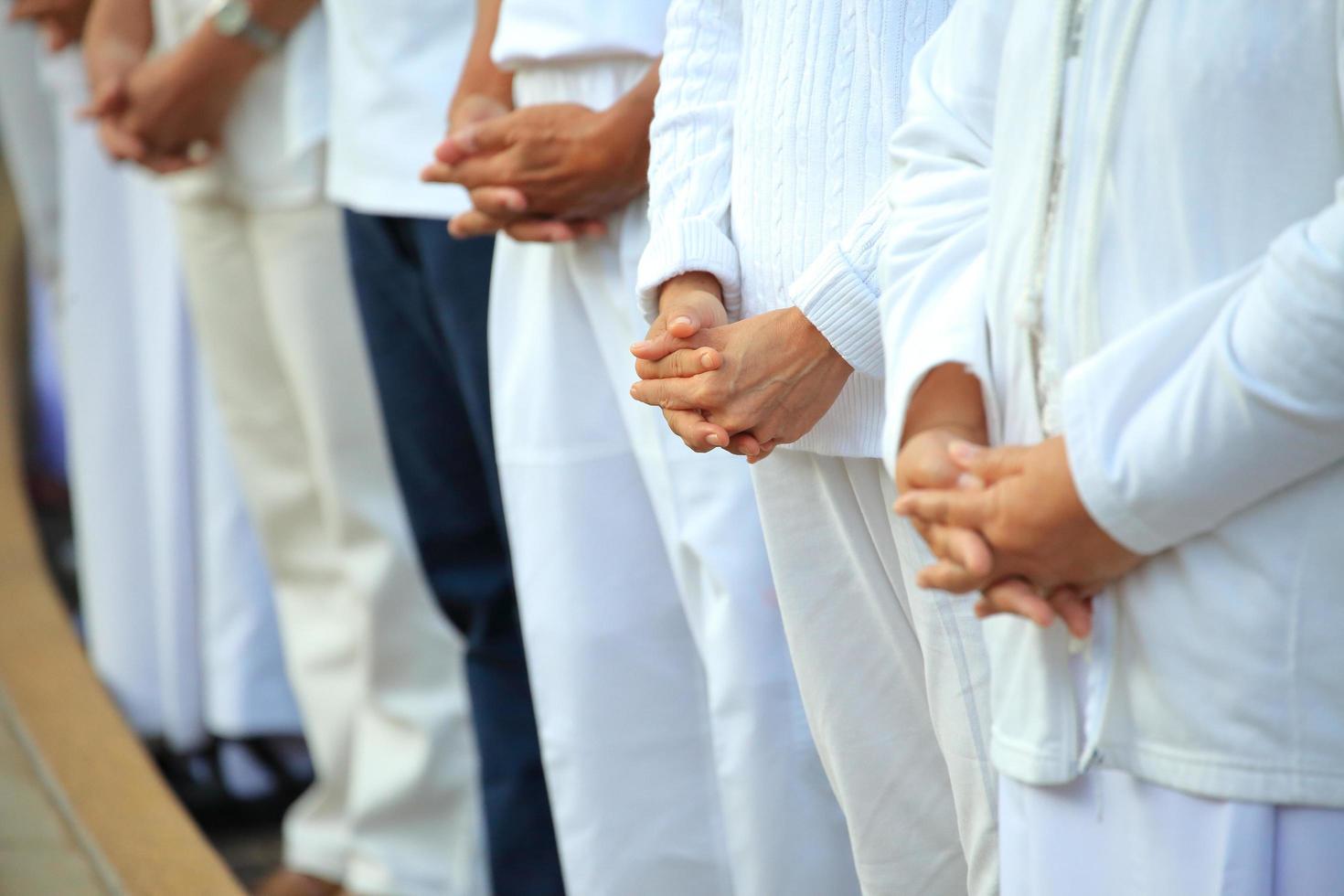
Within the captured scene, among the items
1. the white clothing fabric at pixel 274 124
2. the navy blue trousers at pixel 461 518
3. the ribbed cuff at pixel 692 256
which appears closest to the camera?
the ribbed cuff at pixel 692 256

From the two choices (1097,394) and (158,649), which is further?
(158,649)

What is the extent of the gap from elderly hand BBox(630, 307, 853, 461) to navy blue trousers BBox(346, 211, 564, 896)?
2.40ft

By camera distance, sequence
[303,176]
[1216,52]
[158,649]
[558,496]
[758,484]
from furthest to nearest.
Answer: [158,649]
[303,176]
[558,496]
[758,484]
[1216,52]

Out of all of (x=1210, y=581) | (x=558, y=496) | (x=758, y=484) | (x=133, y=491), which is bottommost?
(x=133, y=491)

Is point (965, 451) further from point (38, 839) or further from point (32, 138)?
point (32, 138)

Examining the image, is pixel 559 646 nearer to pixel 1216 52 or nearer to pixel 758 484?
pixel 758 484

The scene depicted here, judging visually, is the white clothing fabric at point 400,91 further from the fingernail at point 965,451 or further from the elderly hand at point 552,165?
the fingernail at point 965,451

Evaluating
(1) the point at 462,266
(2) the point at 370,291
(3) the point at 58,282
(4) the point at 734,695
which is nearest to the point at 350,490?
(2) the point at 370,291

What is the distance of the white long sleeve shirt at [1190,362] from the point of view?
776mm

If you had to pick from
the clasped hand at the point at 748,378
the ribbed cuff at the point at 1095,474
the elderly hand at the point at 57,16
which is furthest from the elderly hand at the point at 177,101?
the ribbed cuff at the point at 1095,474

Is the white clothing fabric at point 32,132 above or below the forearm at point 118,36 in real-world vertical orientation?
below

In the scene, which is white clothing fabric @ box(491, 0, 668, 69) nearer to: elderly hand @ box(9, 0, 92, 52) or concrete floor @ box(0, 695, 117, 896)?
concrete floor @ box(0, 695, 117, 896)

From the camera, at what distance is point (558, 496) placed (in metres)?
1.56

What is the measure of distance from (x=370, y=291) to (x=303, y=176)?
0.88 ft
